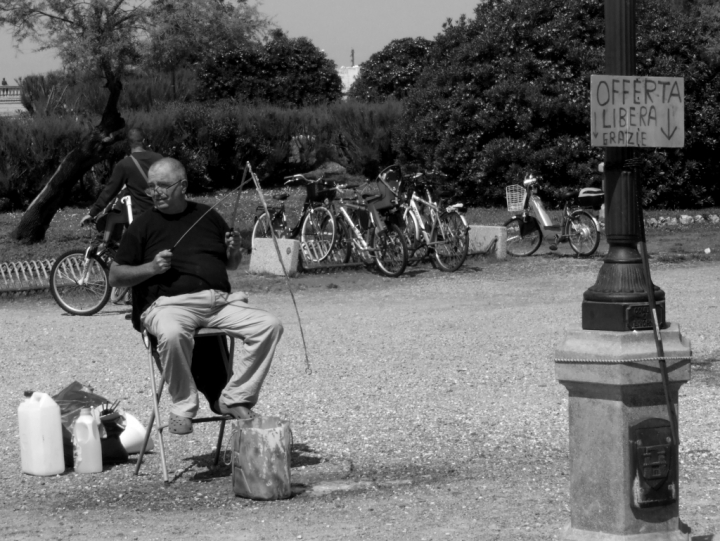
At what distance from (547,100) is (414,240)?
6531mm

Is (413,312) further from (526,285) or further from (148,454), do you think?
(148,454)

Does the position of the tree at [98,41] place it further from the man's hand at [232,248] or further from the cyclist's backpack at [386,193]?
A: the man's hand at [232,248]

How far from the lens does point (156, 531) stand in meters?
4.88

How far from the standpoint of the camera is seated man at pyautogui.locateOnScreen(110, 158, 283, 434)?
5.77m

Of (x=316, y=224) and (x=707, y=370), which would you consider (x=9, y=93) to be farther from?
(x=707, y=370)

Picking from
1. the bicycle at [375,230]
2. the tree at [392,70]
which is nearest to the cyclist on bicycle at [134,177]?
the bicycle at [375,230]

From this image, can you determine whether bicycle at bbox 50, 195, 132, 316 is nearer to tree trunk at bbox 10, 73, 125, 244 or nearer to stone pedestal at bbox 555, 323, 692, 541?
tree trunk at bbox 10, 73, 125, 244

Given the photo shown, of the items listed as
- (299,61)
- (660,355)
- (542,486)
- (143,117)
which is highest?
(299,61)

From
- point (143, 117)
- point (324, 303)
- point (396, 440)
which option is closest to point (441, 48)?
point (143, 117)

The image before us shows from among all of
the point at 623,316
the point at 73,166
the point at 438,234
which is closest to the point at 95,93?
the point at 73,166

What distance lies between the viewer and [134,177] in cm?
1097

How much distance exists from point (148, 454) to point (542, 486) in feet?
7.47

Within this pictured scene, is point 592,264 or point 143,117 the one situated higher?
point 143,117

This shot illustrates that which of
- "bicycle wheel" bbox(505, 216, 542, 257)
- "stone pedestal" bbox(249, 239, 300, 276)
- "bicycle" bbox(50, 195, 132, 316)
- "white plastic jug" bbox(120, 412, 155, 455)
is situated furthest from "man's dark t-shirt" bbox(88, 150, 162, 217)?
"bicycle wheel" bbox(505, 216, 542, 257)
